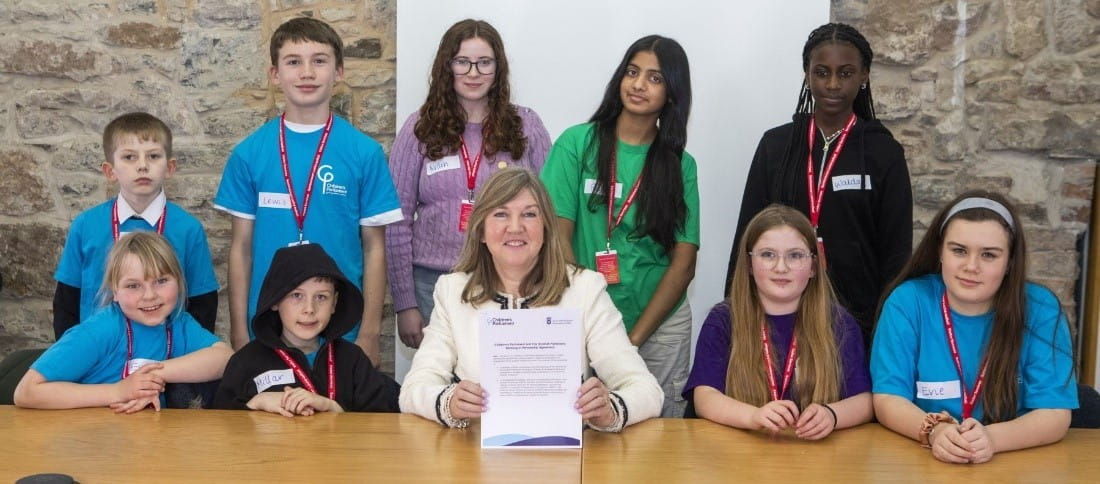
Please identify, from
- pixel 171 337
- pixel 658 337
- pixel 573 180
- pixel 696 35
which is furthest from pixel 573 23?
pixel 171 337

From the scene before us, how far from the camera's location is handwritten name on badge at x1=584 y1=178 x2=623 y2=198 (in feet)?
11.0

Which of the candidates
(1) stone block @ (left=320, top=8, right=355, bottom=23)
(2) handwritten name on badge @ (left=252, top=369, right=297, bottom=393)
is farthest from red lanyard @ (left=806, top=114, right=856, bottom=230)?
(1) stone block @ (left=320, top=8, right=355, bottom=23)

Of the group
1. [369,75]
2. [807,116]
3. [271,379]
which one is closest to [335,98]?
[369,75]

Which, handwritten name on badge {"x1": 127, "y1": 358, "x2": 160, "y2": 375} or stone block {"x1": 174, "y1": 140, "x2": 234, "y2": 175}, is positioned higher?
stone block {"x1": 174, "y1": 140, "x2": 234, "y2": 175}

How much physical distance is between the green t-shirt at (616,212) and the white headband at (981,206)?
873mm

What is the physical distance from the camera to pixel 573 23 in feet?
13.9

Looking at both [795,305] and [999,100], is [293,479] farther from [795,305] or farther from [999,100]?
[999,100]

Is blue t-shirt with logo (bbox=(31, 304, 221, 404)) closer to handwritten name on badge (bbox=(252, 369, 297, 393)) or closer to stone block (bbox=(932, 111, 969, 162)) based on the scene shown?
handwritten name on badge (bbox=(252, 369, 297, 393))

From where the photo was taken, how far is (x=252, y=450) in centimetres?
228

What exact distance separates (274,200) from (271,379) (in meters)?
0.85

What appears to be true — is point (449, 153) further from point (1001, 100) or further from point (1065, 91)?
point (1065, 91)

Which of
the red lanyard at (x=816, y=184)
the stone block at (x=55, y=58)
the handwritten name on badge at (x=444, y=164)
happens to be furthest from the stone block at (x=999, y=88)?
the stone block at (x=55, y=58)

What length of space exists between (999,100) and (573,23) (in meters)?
1.80

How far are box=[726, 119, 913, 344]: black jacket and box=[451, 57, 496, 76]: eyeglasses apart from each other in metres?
0.99
